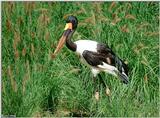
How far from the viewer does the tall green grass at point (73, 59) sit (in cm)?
868

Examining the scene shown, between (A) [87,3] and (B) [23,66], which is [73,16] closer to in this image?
(A) [87,3]

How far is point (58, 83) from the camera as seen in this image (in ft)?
29.6

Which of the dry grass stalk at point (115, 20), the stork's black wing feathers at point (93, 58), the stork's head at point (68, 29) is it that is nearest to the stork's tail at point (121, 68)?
the stork's black wing feathers at point (93, 58)

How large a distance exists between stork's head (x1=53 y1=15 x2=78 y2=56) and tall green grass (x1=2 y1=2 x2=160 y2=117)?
74 mm

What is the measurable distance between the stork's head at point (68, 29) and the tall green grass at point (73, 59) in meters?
0.07

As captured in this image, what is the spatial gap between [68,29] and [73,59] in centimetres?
35

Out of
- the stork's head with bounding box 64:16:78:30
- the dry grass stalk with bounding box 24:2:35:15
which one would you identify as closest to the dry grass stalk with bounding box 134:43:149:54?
the stork's head with bounding box 64:16:78:30

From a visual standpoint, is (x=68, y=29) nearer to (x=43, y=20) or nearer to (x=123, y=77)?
(x=43, y=20)

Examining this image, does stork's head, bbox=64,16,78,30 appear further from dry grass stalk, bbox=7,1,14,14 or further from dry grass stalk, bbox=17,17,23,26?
dry grass stalk, bbox=7,1,14,14

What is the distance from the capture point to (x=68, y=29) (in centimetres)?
956

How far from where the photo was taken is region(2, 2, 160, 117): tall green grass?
8680 millimetres

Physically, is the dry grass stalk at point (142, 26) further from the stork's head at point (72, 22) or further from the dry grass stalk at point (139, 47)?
the stork's head at point (72, 22)

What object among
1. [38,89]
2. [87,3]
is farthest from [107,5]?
[38,89]

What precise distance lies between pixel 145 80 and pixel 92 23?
969 mm
